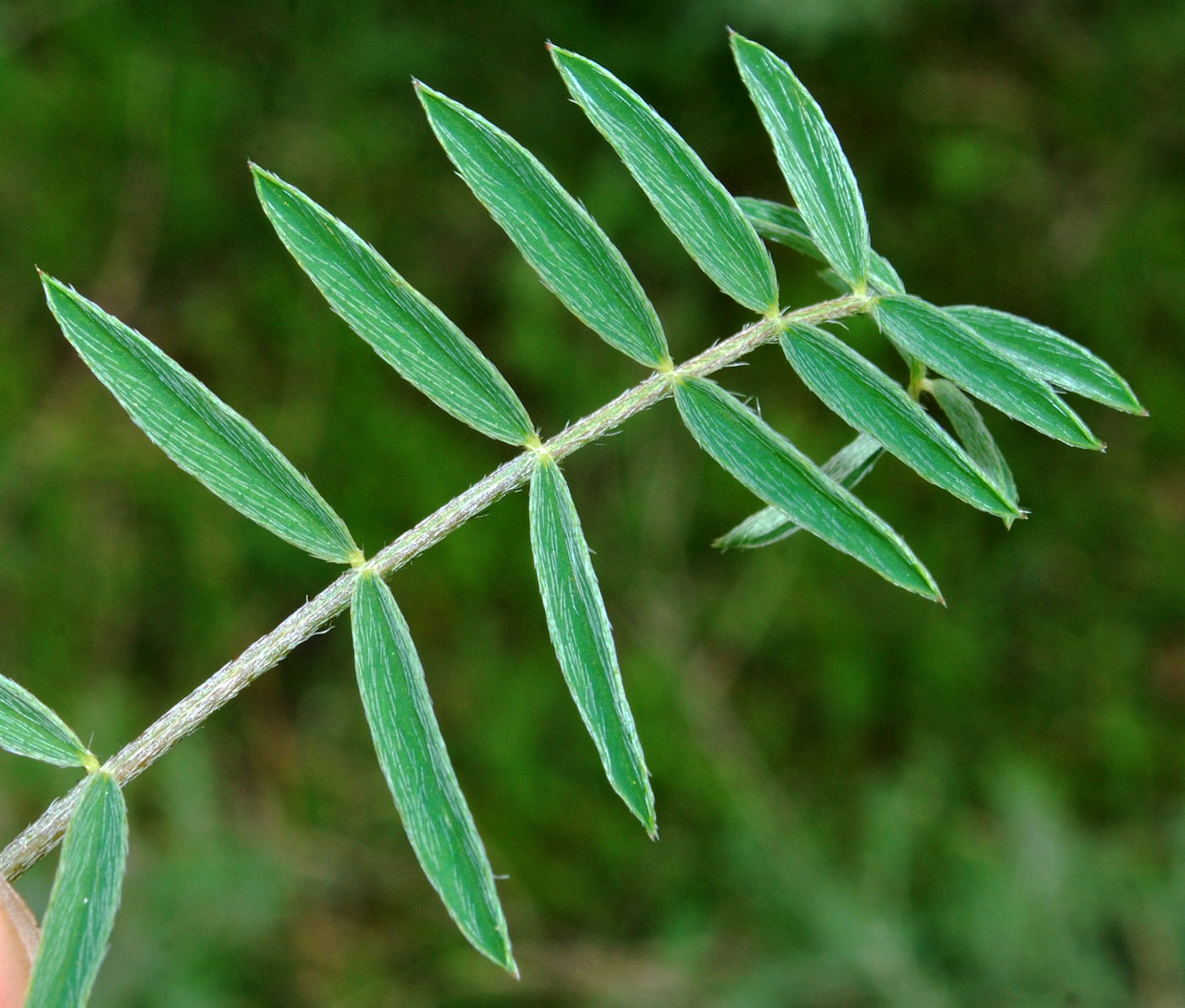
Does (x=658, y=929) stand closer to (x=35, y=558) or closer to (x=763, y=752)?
(x=763, y=752)

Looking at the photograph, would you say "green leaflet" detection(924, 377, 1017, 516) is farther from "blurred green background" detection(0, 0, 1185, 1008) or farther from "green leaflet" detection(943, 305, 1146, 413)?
"blurred green background" detection(0, 0, 1185, 1008)

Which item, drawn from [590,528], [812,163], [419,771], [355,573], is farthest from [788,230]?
[590,528]

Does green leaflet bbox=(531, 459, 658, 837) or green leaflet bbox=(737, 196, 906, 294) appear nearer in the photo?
green leaflet bbox=(531, 459, 658, 837)

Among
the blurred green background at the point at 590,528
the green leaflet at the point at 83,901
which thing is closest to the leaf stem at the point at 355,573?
the green leaflet at the point at 83,901

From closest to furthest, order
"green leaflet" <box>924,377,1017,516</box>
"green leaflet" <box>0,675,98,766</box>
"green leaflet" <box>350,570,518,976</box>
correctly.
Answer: "green leaflet" <box>350,570,518,976</box>
"green leaflet" <box>0,675,98,766</box>
"green leaflet" <box>924,377,1017,516</box>

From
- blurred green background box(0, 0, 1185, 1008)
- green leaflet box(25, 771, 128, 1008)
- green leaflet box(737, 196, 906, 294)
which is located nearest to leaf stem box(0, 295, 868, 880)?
green leaflet box(25, 771, 128, 1008)

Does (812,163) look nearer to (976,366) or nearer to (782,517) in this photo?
(976,366)

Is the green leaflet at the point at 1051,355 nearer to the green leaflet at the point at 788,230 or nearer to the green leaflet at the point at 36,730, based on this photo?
the green leaflet at the point at 788,230
